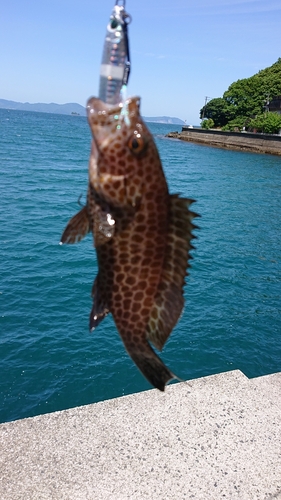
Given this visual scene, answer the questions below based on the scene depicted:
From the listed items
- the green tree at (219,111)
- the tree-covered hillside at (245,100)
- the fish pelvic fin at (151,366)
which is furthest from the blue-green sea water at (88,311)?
the green tree at (219,111)

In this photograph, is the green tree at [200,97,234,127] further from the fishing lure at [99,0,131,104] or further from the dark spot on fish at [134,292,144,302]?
the dark spot on fish at [134,292,144,302]

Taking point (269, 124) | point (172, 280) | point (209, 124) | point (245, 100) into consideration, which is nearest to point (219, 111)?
point (209, 124)

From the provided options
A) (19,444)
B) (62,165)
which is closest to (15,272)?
(19,444)

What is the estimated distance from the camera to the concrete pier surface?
597 centimetres

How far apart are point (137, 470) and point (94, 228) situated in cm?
506

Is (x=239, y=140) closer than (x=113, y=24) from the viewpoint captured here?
No

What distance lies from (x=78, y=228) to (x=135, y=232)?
1.26ft

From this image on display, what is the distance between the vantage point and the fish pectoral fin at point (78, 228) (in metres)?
2.54

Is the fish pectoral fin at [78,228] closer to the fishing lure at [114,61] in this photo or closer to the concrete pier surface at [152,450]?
the fishing lure at [114,61]

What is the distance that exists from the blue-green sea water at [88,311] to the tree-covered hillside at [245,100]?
72882 millimetres

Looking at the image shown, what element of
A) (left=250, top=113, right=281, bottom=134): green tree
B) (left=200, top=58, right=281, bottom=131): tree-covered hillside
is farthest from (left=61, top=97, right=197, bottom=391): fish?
(left=200, top=58, right=281, bottom=131): tree-covered hillside

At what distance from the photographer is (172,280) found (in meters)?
2.49

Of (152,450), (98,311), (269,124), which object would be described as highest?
(98,311)

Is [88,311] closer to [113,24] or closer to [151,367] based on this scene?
[151,367]
